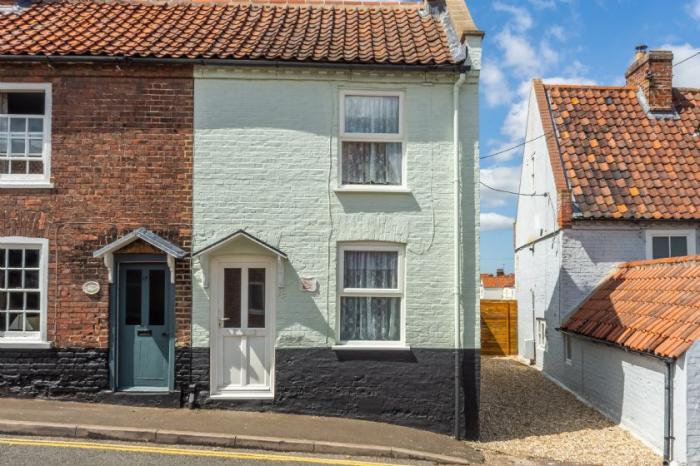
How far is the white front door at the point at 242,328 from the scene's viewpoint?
1090cm

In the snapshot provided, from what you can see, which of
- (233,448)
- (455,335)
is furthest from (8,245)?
(455,335)

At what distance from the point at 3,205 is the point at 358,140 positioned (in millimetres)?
5977

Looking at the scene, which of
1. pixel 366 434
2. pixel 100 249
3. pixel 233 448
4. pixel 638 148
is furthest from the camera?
pixel 638 148

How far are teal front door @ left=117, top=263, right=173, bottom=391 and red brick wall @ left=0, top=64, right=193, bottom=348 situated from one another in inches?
10.8

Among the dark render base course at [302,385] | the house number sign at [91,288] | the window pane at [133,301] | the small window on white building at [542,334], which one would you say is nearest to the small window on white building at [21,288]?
the dark render base course at [302,385]

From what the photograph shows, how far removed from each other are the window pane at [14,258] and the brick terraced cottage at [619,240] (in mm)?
10163

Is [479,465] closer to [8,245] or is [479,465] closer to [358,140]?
[358,140]

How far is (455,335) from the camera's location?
10.8m

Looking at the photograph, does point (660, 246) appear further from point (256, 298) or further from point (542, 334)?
point (256, 298)

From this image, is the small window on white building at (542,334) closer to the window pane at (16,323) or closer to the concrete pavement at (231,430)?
the concrete pavement at (231,430)

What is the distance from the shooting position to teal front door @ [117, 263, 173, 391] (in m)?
10.9

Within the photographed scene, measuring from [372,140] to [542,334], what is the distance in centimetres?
967

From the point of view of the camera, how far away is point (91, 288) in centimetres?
1080

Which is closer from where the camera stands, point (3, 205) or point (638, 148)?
point (3, 205)
